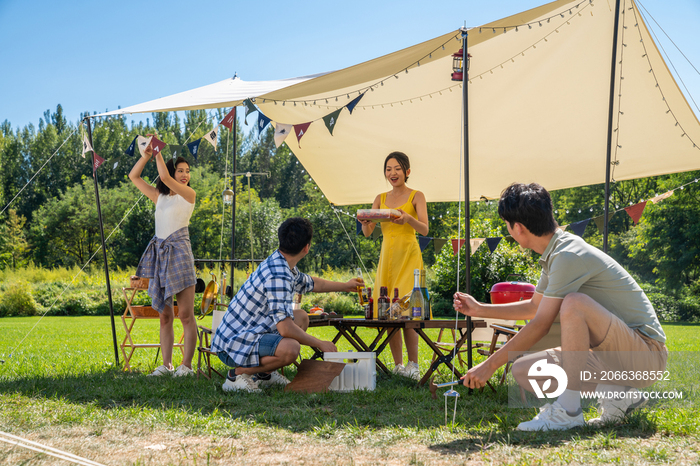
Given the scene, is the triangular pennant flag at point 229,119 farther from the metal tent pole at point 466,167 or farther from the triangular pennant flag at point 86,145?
the metal tent pole at point 466,167

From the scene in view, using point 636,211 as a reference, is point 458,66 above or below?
above

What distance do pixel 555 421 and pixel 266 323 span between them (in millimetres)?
1579

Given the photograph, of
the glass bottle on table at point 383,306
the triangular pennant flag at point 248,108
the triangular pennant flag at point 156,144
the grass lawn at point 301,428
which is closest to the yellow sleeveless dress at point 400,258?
the glass bottle on table at point 383,306

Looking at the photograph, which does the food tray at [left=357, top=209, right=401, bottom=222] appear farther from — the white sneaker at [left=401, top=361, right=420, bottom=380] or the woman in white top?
the woman in white top

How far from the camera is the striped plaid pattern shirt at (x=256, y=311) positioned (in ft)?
9.37

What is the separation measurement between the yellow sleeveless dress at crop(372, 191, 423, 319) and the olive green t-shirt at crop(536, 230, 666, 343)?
1.67 m

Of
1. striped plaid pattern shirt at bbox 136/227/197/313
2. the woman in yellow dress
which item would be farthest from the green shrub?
the woman in yellow dress

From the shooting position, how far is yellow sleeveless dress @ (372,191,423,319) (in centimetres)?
376

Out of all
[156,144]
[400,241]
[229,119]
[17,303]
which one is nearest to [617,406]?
[400,241]

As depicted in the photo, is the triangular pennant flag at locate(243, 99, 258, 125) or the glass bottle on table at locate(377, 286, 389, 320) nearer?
the glass bottle on table at locate(377, 286, 389, 320)

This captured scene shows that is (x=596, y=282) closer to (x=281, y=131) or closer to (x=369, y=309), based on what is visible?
(x=369, y=309)

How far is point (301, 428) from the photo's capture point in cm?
224

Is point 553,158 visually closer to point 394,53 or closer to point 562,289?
point 394,53

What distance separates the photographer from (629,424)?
2076 millimetres
